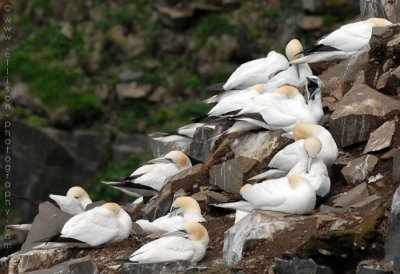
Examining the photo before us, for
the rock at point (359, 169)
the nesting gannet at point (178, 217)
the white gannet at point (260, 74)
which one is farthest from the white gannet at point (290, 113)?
the white gannet at point (260, 74)

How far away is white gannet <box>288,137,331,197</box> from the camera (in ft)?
38.4

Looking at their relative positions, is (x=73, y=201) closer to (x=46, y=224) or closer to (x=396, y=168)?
(x=46, y=224)

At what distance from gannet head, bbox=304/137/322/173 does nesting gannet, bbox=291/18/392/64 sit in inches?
108

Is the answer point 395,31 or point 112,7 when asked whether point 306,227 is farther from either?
point 112,7

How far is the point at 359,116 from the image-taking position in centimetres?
1266

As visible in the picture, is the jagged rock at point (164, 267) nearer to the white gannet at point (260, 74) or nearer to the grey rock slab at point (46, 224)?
the grey rock slab at point (46, 224)

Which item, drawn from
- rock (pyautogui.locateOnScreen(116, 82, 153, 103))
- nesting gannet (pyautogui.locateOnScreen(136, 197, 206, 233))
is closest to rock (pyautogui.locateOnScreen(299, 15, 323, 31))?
rock (pyautogui.locateOnScreen(116, 82, 153, 103))

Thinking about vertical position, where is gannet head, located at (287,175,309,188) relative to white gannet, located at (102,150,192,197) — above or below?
above

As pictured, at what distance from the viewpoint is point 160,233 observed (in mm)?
12406

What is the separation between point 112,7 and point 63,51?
55.9 inches

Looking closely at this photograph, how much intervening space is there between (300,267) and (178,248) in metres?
1.60

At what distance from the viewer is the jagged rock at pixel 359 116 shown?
12.7m

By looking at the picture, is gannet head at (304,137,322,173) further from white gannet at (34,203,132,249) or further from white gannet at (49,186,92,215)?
white gannet at (49,186,92,215)

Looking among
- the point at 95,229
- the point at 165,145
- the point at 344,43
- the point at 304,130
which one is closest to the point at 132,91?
the point at 165,145
